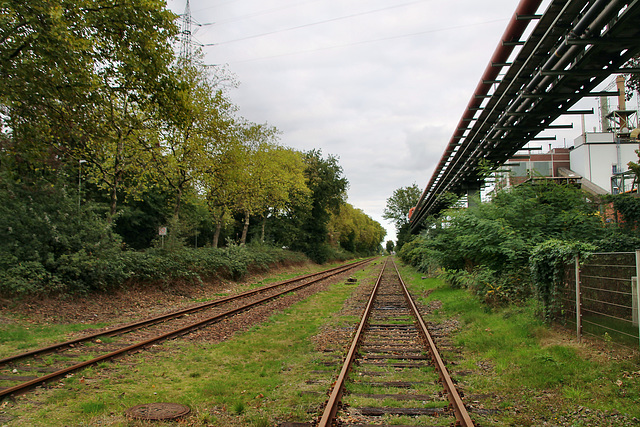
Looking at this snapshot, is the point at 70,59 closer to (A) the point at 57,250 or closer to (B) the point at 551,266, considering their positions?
(A) the point at 57,250

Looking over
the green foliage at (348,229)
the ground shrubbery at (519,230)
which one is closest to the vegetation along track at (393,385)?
the ground shrubbery at (519,230)

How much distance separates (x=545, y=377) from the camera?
19.1 feet

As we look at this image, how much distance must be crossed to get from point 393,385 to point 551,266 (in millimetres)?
4442

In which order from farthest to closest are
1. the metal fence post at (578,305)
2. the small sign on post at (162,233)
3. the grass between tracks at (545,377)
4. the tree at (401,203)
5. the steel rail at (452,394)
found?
the tree at (401,203), the small sign on post at (162,233), the metal fence post at (578,305), the grass between tracks at (545,377), the steel rail at (452,394)

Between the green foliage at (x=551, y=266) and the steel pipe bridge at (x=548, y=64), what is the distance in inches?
146

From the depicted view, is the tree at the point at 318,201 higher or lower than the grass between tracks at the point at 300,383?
higher

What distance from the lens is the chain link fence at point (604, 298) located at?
19.2ft

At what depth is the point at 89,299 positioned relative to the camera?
42.6 feet

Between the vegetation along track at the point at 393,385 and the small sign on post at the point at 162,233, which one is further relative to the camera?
the small sign on post at the point at 162,233

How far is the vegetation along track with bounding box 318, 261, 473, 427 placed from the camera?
4.79 metres

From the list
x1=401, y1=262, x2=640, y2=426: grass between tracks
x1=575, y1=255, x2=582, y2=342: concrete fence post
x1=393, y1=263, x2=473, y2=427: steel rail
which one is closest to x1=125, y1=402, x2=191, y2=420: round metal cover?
x1=393, y1=263, x2=473, y2=427: steel rail

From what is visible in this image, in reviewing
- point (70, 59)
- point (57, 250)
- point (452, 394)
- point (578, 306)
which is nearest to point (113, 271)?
point (57, 250)

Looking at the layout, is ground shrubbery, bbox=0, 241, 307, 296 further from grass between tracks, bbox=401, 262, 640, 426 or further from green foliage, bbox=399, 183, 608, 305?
green foliage, bbox=399, 183, 608, 305

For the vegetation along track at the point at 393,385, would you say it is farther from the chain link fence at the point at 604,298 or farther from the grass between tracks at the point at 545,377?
the chain link fence at the point at 604,298
